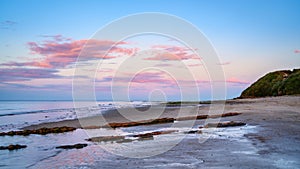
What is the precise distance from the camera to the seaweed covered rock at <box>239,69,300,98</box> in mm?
49281

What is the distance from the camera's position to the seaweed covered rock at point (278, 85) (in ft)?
162

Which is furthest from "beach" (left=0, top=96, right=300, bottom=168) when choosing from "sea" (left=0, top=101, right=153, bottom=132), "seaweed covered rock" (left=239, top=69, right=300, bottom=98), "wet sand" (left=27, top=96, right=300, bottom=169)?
"seaweed covered rock" (left=239, top=69, right=300, bottom=98)

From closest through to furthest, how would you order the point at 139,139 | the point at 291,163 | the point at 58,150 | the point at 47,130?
the point at 291,163
the point at 58,150
the point at 139,139
the point at 47,130

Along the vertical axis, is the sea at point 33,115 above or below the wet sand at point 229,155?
above

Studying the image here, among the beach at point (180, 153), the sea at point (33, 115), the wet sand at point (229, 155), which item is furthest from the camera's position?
the sea at point (33, 115)

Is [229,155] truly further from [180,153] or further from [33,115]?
[33,115]

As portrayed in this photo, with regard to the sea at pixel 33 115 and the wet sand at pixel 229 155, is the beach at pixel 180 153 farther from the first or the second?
the sea at pixel 33 115

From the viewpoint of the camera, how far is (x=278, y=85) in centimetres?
5562

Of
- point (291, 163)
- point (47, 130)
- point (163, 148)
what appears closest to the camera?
point (291, 163)

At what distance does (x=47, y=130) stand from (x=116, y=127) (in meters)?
4.68

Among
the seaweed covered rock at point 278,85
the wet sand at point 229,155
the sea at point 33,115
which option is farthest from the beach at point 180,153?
the seaweed covered rock at point 278,85

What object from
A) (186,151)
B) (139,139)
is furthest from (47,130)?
(186,151)

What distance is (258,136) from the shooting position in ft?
40.2

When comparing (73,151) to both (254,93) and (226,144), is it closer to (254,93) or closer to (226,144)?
(226,144)
